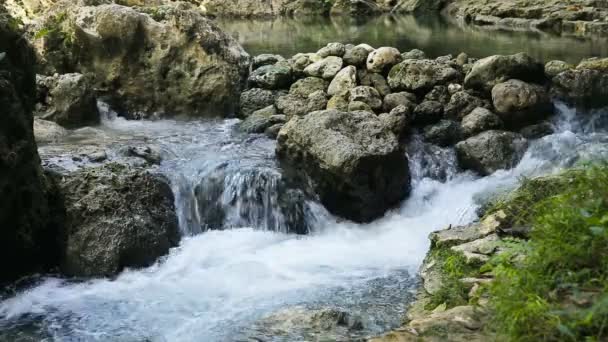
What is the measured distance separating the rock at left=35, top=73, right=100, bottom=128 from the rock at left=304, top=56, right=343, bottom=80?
4.49 metres

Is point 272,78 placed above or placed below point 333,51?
below

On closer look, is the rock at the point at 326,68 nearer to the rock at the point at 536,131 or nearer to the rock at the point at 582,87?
the rock at the point at 536,131

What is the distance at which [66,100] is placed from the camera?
38.1ft

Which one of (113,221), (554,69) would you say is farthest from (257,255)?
(554,69)

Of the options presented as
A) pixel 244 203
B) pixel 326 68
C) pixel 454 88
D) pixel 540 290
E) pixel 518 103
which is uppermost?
pixel 326 68

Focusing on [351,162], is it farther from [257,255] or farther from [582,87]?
[582,87]

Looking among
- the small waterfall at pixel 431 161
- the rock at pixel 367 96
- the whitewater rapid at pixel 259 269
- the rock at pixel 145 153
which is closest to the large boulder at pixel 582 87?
the whitewater rapid at pixel 259 269

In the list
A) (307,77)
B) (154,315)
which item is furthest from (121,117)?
(154,315)

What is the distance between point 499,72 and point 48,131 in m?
8.18

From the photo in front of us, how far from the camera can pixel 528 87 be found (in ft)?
37.7

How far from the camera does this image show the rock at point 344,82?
1229cm

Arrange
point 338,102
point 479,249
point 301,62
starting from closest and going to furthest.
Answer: point 479,249
point 338,102
point 301,62

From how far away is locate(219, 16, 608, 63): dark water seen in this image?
18.6m

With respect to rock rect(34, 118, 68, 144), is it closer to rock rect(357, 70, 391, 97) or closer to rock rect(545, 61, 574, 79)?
rock rect(357, 70, 391, 97)
